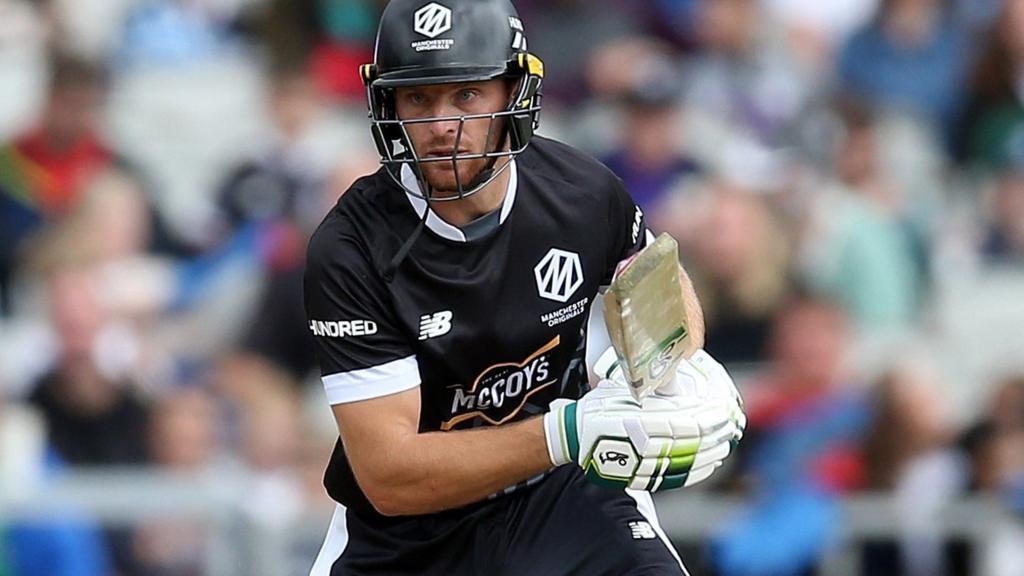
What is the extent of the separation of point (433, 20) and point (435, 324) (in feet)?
2.26

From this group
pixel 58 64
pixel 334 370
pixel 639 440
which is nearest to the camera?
pixel 639 440

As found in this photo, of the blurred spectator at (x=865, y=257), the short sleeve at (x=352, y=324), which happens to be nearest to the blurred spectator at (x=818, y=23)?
the blurred spectator at (x=865, y=257)

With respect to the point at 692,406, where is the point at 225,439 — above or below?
below

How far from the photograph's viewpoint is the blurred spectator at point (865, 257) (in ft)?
27.6

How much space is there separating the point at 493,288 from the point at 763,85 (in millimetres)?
5282

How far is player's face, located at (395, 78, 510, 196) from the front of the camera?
4125mm

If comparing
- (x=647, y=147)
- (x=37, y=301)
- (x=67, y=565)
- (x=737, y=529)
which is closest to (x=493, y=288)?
(x=737, y=529)

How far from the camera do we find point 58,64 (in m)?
9.20

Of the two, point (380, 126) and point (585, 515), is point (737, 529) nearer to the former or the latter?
point (585, 515)

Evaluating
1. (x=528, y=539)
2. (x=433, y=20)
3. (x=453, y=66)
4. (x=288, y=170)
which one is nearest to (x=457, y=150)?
(x=453, y=66)

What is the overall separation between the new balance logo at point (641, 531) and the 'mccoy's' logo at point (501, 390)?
39 centimetres

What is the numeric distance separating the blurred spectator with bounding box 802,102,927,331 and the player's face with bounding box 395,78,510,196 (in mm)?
4259

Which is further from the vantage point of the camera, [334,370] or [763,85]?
[763,85]

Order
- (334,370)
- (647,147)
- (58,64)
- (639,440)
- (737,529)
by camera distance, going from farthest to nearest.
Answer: (58,64), (647,147), (737,529), (334,370), (639,440)
